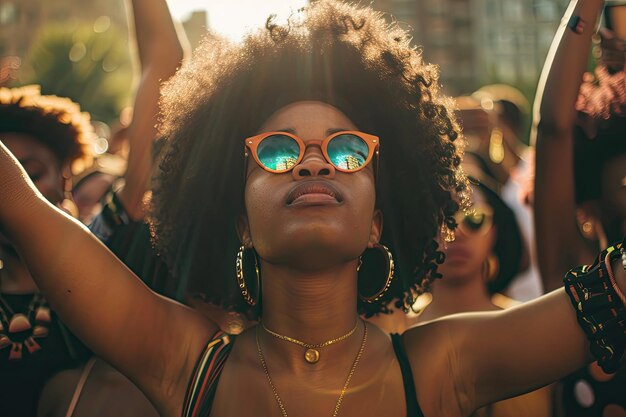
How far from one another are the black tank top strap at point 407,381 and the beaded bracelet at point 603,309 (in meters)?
0.53

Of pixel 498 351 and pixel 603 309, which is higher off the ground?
pixel 603 309

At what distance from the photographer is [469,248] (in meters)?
4.71

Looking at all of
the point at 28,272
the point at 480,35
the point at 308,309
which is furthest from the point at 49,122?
the point at 480,35

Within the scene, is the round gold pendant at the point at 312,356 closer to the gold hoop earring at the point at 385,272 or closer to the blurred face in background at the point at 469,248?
the gold hoop earring at the point at 385,272

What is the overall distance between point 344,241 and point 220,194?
2.09 feet

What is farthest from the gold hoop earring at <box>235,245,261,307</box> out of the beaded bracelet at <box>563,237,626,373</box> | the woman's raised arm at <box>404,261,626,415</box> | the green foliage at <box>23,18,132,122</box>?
the green foliage at <box>23,18,132,122</box>

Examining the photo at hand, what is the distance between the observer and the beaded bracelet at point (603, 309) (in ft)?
8.14

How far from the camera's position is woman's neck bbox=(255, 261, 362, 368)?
8.94 feet

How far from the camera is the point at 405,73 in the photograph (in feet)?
10.1

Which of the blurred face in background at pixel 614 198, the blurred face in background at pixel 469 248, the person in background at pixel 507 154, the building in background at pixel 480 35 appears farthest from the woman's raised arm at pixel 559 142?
the building in background at pixel 480 35

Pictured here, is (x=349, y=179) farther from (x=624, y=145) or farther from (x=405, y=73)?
(x=624, y=145)

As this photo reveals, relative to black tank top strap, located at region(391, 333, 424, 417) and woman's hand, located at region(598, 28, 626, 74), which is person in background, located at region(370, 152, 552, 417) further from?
black tank top strap, located at region(391, 333, 424, 417)

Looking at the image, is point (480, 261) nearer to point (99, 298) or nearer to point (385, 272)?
point (385, 272)

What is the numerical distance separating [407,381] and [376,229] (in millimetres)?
554
